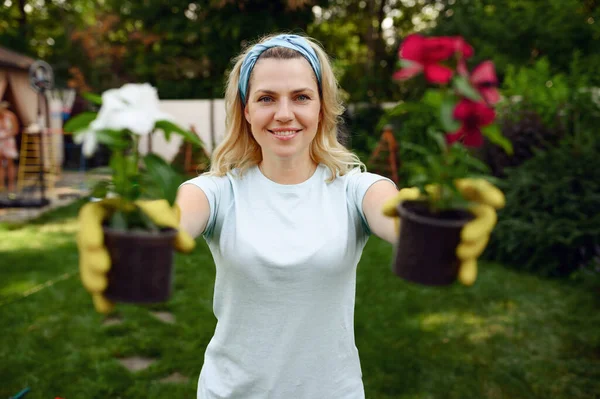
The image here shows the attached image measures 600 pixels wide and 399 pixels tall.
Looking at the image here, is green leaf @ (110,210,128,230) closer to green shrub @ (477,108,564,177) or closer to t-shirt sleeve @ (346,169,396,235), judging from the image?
t-shirt sleeve @ (346,169,396,235)

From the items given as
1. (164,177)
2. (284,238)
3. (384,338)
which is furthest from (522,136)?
(164,177)

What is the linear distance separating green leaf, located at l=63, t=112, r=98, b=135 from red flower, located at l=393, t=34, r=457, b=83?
1.91ft

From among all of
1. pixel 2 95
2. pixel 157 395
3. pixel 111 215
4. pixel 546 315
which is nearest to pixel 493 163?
pixel 546 315

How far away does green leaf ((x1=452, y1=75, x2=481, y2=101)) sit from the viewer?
0.96m

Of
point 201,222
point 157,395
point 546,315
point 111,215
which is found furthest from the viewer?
point 546,315

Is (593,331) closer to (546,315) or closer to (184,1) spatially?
(546,315)

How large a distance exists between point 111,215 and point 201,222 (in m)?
0.50

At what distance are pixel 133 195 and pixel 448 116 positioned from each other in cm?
61

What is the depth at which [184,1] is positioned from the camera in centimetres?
1572

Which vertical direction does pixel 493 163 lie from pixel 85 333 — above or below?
above

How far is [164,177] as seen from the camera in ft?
3.46

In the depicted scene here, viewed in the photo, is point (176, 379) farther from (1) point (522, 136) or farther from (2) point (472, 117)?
(1) point (522, 136)

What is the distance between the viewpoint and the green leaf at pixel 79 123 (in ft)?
3.39

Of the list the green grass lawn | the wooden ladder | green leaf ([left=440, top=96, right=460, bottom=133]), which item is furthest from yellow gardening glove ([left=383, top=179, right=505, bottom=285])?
the wooden ladder
